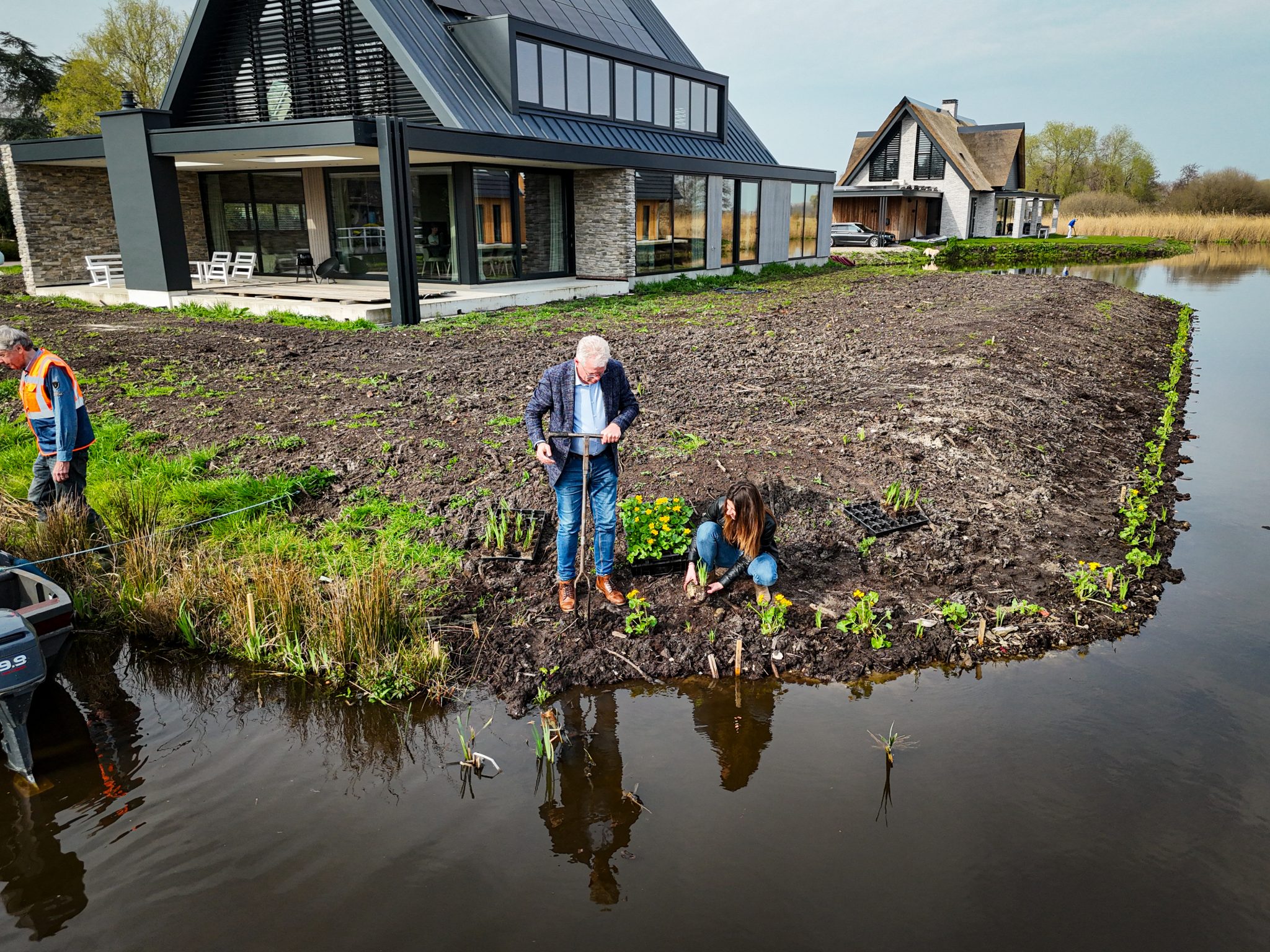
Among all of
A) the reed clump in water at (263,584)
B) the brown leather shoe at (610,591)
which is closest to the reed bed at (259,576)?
the reed clump in water at (263,584)

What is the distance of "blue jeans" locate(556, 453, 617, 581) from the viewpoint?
17.6 ft

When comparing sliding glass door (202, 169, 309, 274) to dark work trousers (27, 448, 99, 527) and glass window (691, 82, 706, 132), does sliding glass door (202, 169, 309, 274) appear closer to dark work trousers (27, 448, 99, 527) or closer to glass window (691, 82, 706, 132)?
glass window (691, 82, 706, 132)

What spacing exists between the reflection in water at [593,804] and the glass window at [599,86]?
19.3 metres

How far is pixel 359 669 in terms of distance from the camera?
4984mm

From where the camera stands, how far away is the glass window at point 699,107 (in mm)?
24641

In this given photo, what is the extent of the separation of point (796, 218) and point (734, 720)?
27.0m

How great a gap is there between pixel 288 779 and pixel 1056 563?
5.34 metres

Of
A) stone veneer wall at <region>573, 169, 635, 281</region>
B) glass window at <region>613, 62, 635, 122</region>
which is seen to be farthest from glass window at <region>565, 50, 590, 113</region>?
stone veneer wall at <region>573, 169, 635, 281</region>

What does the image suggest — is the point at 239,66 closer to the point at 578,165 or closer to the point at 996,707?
the point at 578,165

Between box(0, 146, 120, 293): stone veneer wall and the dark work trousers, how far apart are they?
15.7 meters

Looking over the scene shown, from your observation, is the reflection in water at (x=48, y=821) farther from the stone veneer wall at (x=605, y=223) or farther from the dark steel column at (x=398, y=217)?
the stone veneer wall at (x=605, y=223)

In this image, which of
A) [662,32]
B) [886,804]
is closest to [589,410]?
[886,804]

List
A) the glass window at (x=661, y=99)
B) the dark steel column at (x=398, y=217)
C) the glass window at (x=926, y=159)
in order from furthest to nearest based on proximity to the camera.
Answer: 1. the glass window at (x=926, y=159)
2. the glass window at (x=661, y=99)
3. the dark steel column at (x=398, y=217)

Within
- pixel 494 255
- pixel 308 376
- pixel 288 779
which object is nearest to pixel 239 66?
pixel 494 255
